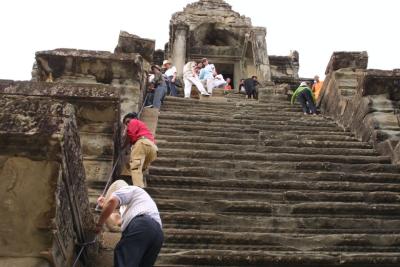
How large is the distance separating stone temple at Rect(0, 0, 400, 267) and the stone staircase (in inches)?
0.6

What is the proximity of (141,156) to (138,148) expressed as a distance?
10 cm

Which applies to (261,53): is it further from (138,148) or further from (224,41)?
(138,148)

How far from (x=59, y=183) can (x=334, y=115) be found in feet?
26.7

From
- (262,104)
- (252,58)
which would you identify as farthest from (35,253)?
(252,58)

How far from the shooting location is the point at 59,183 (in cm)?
304

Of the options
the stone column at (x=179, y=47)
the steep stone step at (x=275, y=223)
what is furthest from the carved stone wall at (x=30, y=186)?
the stone column at (x=179, y=47)

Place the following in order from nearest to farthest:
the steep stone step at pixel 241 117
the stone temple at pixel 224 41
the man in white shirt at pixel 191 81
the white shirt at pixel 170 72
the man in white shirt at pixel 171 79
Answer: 1. the steep stone step at pixel 241 117
2. the man in white shirt at pixel 171 79
3. the man in white shirt at pixel 191 81
4. the white shirt at pixel 170 72
5. the stone temple at pixel 224 41

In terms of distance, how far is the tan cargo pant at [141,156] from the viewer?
5.75 meters

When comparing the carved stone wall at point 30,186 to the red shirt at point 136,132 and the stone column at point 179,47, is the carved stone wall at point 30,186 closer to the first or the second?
the red shirt at point 136,132

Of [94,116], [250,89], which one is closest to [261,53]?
[250,89]

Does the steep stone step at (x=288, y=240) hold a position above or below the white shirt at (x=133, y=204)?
below

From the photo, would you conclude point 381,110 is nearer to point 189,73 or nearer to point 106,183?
point 106,183

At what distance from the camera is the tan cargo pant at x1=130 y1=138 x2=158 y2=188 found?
5750 mm

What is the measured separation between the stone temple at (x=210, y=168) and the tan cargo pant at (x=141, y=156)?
0.21m
